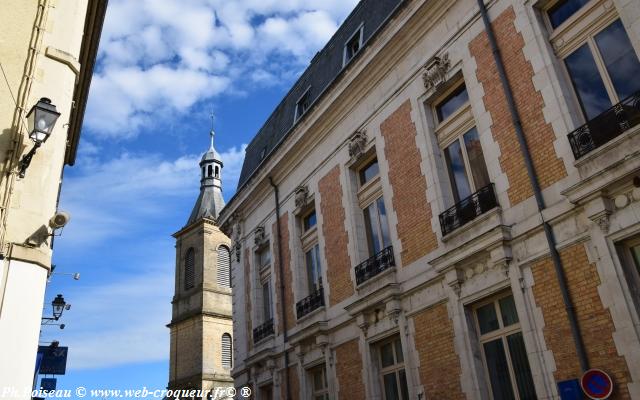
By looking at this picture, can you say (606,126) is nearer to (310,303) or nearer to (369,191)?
(369,191)

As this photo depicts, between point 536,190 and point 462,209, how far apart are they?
1687mm

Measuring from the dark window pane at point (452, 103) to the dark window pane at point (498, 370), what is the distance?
466cm

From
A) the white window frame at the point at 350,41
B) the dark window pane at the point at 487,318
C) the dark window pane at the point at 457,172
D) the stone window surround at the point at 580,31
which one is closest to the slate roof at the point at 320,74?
the white window frame at the point at 350,41

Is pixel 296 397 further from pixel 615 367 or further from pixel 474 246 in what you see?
pixel 615 367

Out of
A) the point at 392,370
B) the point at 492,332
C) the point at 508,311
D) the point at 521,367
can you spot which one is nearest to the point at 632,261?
the point at 508,311

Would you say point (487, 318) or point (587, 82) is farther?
point (487, 318)

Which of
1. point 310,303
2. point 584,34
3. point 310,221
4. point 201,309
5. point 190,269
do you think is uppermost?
point 190,269

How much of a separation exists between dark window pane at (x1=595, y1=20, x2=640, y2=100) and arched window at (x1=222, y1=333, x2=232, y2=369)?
34199 millimetres

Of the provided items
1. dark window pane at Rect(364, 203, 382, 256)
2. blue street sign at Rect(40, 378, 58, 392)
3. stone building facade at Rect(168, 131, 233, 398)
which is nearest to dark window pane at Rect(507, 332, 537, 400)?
dark window pane at Rect(364, 203, 382, 256)

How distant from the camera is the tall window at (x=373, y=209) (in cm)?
1262

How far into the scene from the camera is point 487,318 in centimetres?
941

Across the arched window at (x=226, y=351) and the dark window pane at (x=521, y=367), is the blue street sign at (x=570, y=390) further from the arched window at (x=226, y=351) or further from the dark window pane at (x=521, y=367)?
the arched window at (x=226, y=351)

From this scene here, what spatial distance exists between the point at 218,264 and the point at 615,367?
36.4m

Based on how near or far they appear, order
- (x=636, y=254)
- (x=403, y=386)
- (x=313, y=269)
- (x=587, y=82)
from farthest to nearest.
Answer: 1. (x=313, y=269)
2. (x=403, y=386)
3. (x=587, y=82)
4. (x=636, y=254)
